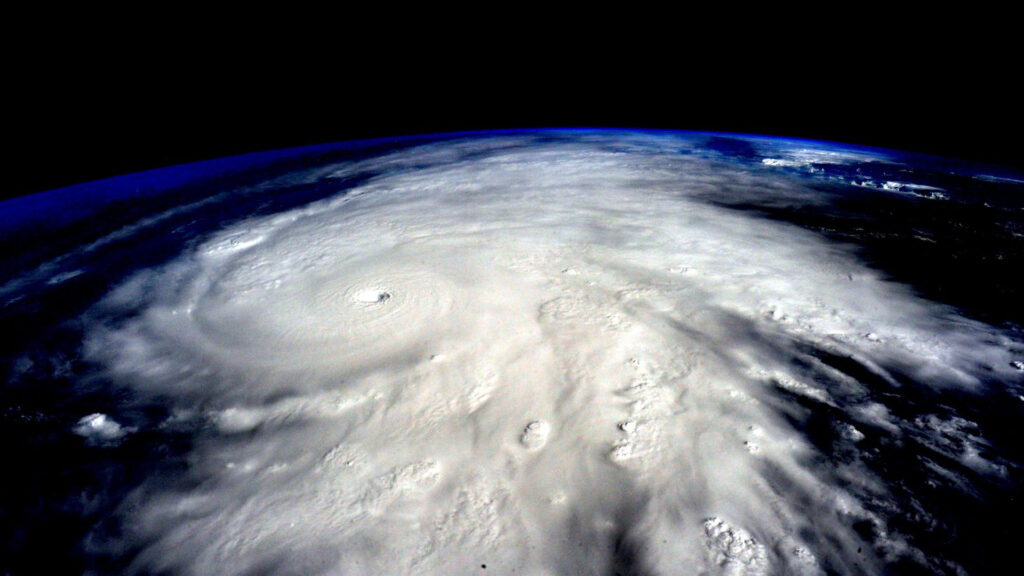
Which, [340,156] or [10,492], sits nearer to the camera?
[10,492]

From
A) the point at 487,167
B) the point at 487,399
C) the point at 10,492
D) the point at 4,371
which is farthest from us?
the point at 487,167

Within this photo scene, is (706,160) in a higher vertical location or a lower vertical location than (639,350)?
higher

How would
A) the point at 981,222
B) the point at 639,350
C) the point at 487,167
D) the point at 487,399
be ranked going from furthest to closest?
1. the point at 487,167
2. the point at 981,222
3. the point at 639,350
4. the point at 487,399

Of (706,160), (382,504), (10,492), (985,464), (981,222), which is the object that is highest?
(706,160)

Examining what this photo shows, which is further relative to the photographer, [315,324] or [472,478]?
[315,324]

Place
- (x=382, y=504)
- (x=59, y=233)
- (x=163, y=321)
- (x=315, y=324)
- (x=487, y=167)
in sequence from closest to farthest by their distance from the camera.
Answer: (x=382, y=504) → (x=315, y=324) → (x=163, y=321) → (x=59, y=233) → (x=487, y=167)

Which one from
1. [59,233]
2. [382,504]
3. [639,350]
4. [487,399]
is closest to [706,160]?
[639,350]

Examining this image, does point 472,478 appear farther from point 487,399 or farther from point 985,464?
point 985,464

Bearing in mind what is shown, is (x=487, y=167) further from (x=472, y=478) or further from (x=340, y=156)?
(x=472, y=478)

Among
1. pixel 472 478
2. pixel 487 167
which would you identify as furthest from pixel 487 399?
pixel 487 167
